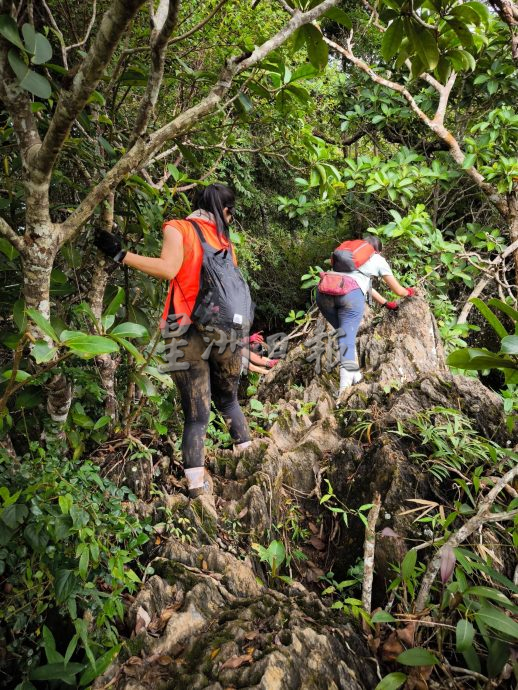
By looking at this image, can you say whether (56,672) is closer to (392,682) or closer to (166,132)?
(392,682)

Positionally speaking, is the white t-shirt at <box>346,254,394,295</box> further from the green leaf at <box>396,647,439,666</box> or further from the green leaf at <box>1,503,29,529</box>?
the green leaf at <box>1,503,29,529</box>

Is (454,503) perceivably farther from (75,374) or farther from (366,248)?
(366,248)

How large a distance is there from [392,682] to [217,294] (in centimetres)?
191

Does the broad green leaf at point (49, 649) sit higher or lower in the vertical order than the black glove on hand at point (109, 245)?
lower

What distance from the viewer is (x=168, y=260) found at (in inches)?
93.0

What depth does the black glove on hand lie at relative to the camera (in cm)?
216

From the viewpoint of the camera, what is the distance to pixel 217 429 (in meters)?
3.65

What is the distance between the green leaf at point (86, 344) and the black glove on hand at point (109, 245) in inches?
43.9

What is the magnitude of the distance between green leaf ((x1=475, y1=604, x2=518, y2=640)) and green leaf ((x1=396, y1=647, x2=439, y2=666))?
198 millimetres

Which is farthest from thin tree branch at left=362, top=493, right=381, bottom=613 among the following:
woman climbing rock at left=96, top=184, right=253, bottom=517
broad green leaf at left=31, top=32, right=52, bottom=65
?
broad green leaf at left=31, top=32, right=52, bottom=65

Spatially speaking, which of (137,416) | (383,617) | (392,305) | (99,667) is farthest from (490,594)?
(392,305)

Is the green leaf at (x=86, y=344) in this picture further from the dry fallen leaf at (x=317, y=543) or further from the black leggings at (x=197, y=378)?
the dry fallen leaf at (x=317, y=543)

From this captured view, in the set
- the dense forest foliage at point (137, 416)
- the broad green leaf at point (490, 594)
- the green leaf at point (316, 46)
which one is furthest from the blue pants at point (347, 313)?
the broad green leaf at point (490, 594)

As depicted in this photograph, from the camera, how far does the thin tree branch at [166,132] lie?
1.54 meters
